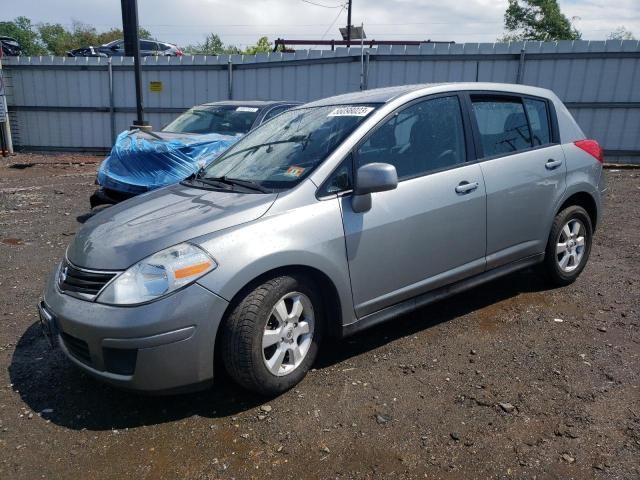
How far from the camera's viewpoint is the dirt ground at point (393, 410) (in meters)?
2.37

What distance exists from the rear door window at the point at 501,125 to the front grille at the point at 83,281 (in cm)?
269

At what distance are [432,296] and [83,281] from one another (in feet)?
7.16

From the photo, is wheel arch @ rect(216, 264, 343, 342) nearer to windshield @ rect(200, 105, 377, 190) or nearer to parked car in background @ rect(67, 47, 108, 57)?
windshield @ rect(200, 105, 377, 190)

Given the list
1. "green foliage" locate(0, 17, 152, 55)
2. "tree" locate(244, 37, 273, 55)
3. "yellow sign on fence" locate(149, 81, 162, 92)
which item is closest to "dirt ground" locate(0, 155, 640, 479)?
"yellow sign on fence" locate(149, 81, 162, 92)

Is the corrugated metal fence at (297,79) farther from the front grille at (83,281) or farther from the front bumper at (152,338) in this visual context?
the front bumper at (152,338)

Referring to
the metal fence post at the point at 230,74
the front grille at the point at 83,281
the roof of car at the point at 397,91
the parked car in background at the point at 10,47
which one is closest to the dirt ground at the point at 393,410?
the front grille at the point at 83,281

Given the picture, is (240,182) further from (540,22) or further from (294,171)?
(540,22)

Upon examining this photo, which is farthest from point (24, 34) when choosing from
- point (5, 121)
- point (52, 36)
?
point (5, 121)

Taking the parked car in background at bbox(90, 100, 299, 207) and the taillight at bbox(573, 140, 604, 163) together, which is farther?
the parked car in background at bbox(90, 100, 299, 207)

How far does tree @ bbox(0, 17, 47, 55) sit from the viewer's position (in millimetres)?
57719

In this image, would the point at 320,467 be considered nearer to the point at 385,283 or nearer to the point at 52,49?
the point at 385,283

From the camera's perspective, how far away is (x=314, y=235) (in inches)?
113

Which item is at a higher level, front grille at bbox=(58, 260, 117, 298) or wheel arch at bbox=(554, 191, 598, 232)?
wheel arch at bbox=(554, 191, 598, 232)

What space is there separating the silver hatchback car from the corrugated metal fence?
25.1 feet
